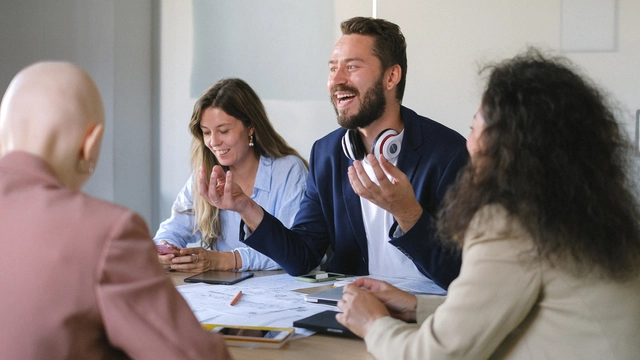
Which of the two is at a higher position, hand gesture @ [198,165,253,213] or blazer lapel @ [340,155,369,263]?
hand gesture @ [198,165,253,213]

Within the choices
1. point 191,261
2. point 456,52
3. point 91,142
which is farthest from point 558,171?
point 456,52

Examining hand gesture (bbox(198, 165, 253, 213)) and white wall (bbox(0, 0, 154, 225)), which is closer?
hand gesture (bbox(198, 165, 253, 213))

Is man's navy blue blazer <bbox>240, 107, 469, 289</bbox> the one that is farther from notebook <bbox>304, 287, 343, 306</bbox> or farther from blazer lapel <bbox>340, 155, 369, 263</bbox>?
notebook <bbox>304, 287, 343, 306</bbox>

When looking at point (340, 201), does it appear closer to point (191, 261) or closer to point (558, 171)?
point (191, 261)

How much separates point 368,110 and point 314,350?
122 cm

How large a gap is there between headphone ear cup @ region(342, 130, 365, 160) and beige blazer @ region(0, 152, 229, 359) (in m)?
1.48

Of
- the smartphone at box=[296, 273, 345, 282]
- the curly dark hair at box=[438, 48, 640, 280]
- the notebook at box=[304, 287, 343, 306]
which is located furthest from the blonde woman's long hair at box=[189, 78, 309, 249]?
the curly dark hair at box=[438, 48, 640, 280]

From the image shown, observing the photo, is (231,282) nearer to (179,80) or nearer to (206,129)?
(206,129)

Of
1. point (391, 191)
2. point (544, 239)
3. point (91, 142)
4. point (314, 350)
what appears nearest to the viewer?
point (91, 142)

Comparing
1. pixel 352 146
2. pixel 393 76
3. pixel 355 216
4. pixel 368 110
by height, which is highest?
pixel 393 76

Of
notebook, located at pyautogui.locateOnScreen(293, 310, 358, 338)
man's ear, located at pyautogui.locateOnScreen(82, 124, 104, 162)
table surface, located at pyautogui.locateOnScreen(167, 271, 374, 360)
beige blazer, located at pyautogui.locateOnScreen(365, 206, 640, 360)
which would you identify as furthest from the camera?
notebook, located at pyautogui.locateOnScreen(293, 310, 358, 338)

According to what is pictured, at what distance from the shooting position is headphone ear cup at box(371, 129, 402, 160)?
7.33 feet

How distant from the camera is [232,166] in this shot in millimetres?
2887

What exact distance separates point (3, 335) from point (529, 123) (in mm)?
843
